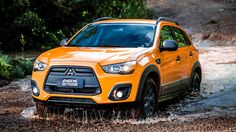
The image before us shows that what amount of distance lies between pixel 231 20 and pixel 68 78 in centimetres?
2026

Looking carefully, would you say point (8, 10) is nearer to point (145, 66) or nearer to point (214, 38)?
point (214, 38)

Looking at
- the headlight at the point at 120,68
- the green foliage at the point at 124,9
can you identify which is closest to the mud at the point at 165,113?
the headlight at the point at 120,68

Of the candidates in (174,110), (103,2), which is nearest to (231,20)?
(103,2)

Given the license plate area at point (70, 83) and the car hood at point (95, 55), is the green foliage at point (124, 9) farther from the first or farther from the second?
the license plate area at point (70, 83)

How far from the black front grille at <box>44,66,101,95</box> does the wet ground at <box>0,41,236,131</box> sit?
0.52 m

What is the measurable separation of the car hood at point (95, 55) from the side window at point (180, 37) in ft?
7.21

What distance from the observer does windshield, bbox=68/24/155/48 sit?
9935 millimetres

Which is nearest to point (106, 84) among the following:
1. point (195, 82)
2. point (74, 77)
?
point (74, 77)

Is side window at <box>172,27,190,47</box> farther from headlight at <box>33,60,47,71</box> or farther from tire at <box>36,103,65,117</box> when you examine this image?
headlight at <box>33,60,47,71</box>

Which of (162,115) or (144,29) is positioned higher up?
(144,29)

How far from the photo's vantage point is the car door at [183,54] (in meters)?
11.1

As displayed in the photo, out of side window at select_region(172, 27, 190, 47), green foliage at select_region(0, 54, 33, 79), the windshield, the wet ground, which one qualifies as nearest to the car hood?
the windshield

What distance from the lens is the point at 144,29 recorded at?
1031 cm

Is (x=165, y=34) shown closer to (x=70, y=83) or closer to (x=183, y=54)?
(x=183, y=54)
